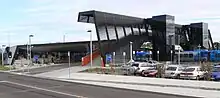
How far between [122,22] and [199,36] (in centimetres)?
3106

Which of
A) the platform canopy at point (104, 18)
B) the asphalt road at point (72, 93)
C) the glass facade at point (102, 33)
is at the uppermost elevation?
the platform canopy at point (104, 18)

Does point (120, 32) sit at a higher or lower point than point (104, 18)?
lower

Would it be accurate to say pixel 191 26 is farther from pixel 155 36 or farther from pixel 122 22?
pixel 122 22

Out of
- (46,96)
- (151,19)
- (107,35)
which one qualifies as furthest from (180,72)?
(151,19)

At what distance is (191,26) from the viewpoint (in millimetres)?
98375

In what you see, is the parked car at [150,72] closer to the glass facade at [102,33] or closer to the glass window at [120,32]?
the glass facade at [102,33]

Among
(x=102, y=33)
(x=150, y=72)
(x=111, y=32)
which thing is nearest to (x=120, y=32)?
(x=111, y=32)

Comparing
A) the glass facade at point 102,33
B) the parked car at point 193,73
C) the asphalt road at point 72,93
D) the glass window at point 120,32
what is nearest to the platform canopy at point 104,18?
the glass facade at point 102,33

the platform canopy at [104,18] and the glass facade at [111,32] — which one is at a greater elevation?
the platform canopy at [104,18]

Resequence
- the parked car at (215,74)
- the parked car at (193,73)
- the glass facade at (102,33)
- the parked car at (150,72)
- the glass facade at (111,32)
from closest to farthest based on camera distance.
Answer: the parked car at (215,74) < the parked car at (193,73) < the parked car at (150,72) < the glass facade at (102,33) < the glass facade at (111,32)

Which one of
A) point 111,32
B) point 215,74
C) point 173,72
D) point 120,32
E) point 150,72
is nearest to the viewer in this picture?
point 215,74

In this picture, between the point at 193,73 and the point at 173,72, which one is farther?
the point at 173,72

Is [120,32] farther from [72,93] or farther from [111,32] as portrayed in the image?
[72,93]

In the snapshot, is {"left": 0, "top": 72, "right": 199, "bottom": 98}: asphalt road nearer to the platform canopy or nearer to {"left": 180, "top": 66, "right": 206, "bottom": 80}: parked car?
{"left": 180, "top": 66, "right": 206, "bottom": 80}: parked car
